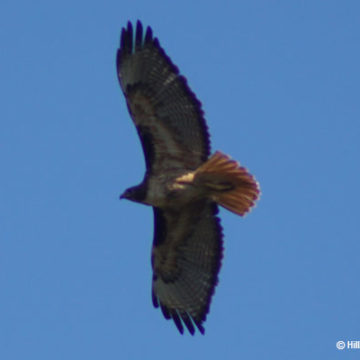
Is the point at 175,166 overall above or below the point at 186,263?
above

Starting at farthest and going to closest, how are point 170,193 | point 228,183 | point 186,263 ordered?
point 186,263, point 170,193, point 228,183

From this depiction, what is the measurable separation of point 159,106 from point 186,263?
1.83m

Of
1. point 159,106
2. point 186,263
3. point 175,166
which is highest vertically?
point 159,106

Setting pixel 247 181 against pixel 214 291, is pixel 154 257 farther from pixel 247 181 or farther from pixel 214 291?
pixel 247 181

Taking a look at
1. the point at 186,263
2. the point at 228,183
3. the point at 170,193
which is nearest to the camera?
the point at 228,183

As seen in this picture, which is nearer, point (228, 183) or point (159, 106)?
point (228, 183)

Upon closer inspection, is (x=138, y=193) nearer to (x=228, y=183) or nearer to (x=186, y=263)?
(x=228, y=183)

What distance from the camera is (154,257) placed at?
17031 mm

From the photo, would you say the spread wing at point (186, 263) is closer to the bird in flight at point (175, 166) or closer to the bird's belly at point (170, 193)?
the bird in flight at point (175, 166)

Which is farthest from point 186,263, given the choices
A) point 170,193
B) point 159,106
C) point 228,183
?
point 159,106

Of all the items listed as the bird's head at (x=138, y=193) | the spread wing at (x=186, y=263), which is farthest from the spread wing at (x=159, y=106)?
the spread wing at (x=186, y=263)

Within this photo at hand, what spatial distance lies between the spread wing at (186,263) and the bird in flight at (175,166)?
0.01m

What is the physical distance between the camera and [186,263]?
Result: 55.9ft

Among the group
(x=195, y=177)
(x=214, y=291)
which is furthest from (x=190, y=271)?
(x=195, y=177)
